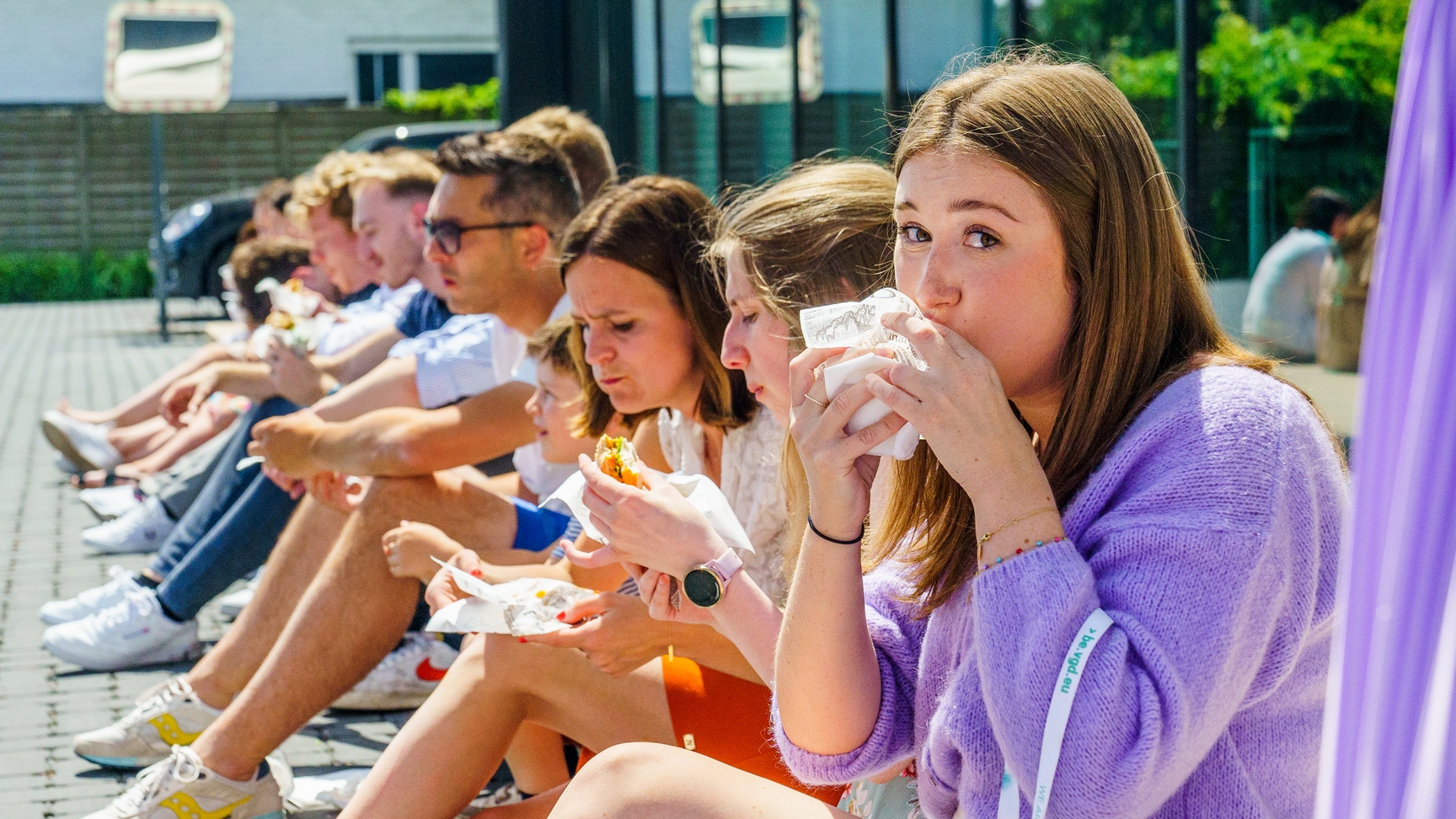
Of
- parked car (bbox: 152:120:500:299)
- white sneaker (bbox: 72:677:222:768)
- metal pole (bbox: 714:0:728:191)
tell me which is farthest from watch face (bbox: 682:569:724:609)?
parked car (bbox: 152:120:500:299)

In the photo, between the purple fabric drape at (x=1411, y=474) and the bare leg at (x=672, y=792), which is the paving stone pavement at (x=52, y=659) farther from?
the purple fabric drape at (x=1411, y=474)

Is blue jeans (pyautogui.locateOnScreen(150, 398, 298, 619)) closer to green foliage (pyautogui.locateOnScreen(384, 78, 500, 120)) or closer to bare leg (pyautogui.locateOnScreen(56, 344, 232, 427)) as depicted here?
bare leg (pyautogui.locateOnScreen(56, 344, 232, 427))

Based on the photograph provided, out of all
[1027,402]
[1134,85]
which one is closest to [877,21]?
[1134,85]

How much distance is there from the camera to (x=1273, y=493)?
1.55 meters

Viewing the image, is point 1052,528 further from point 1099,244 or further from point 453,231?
point 453,231

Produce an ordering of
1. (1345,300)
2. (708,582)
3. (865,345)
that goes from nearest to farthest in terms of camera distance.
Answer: (865,345) → (708,582) → (1345,300)

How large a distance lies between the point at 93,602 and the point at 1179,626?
4.40 metres

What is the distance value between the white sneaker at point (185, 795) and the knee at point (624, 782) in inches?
56.1

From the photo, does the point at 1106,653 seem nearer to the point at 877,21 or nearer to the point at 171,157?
the point at 877,21

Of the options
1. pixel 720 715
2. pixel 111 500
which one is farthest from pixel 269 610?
pixel 111 500

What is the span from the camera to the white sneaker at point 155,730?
3.81 m

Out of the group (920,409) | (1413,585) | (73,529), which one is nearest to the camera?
(1413,585)

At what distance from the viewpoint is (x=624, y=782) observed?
2057 millimetres

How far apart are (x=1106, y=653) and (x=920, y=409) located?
354 mm
